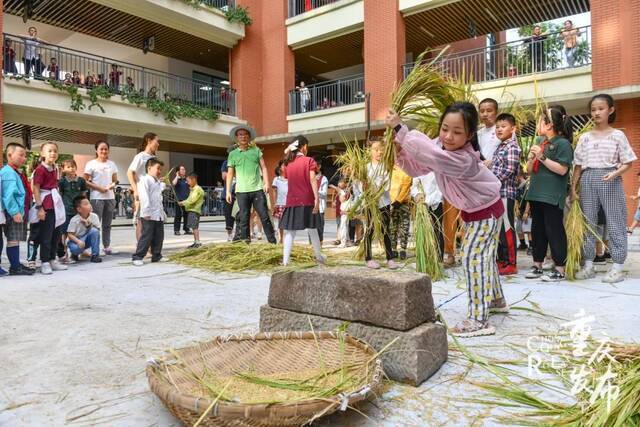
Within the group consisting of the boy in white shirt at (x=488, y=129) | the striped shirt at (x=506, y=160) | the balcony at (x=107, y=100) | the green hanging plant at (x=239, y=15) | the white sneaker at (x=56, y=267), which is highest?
the green hanging plant at (x=239, y=15)

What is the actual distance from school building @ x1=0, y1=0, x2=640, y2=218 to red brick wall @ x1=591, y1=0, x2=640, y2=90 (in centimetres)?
3

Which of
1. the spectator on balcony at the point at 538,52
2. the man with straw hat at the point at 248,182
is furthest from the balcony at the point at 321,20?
the man with straw hat at the point at 248,182

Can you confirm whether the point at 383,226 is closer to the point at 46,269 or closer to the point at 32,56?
the point at 46,269

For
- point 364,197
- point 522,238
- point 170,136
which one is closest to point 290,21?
point 170,136

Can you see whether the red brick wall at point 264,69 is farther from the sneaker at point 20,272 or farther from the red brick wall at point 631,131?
the sneaker at point 20,272

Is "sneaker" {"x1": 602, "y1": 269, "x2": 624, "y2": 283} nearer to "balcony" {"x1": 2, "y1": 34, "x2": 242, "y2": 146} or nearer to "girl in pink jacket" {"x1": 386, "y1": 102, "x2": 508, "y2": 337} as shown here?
"girl in pink jacket" {"x1": 386, "y1": 102, "x2": 508, "y2": 337}

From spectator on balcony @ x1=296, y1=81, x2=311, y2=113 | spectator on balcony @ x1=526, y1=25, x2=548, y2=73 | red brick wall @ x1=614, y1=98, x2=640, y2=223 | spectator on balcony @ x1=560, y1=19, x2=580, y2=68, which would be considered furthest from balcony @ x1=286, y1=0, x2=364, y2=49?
red brick wall @ x1=614, y1=98, x2=640, y2=223

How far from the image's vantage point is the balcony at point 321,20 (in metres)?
16.1

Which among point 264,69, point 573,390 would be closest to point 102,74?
point 264,69

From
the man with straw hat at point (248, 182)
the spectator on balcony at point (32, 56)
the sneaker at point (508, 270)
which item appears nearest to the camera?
the sneaker at point (508, 270)

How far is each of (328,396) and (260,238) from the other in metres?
7.24

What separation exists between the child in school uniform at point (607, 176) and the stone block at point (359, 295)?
9.74 feet

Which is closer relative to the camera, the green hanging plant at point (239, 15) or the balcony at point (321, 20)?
the balcony at point (321, 20)

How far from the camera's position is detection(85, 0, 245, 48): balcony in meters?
14.8
